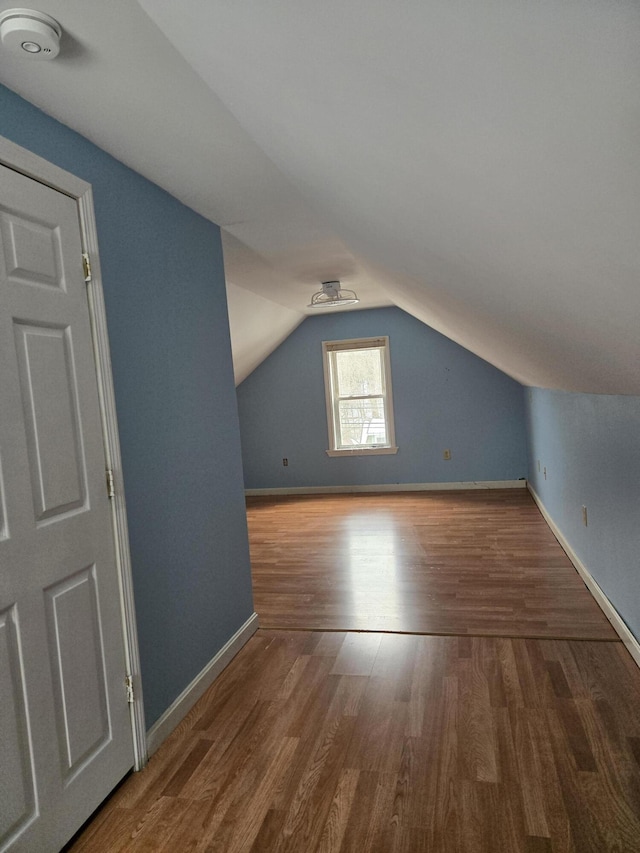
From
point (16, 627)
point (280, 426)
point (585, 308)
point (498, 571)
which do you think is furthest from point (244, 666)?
point (280, 426)

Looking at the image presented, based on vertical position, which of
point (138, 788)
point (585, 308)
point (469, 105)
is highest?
point (469, 105)

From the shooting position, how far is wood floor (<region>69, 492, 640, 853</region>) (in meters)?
1.72

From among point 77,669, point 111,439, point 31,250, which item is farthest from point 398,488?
point 31,250

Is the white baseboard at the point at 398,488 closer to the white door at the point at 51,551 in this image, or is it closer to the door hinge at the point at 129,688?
the door hinge at the point at 129,688

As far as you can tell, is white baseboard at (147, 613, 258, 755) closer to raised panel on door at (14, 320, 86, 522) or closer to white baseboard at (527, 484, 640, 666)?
raised panel on door at (14, 320, 86, 522)

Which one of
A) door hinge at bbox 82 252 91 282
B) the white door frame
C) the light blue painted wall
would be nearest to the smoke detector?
the white door frame

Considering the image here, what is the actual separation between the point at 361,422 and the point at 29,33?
20.6ft

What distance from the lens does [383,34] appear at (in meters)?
0.92

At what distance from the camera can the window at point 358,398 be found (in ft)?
24.1

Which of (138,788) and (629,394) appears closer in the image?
(138,788)

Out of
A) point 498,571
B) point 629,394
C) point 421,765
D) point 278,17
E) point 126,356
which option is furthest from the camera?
point 498,571

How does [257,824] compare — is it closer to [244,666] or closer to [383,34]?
[244,666]

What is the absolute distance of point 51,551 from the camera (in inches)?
68.7

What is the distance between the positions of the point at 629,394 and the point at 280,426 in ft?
18.1
